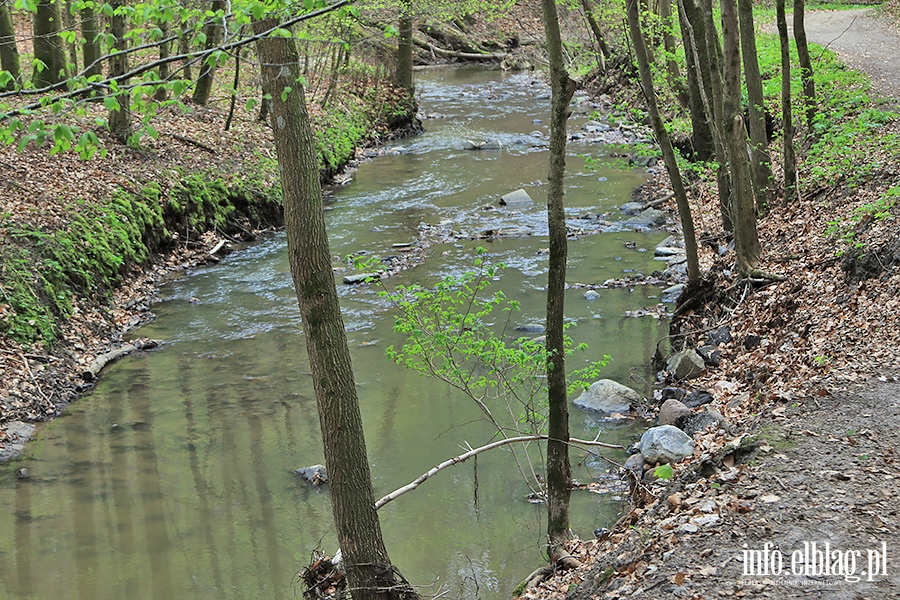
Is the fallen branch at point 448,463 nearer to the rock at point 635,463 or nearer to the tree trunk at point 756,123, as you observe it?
the rock at point 635,463

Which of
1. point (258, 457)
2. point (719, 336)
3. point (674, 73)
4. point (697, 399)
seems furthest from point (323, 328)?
point (674, 73)

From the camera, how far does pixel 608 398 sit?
891 cm

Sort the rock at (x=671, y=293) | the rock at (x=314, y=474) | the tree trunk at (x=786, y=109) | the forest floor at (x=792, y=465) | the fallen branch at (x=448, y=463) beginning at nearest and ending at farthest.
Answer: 1. the forest floor at (x=792, y=465)
2. the fallen branch at (x=448, y=463)
3. the rock at (x=314, y=474)
4. the tree trunk at (x=786, y=109)
5. the rock at (x=671, y=293)

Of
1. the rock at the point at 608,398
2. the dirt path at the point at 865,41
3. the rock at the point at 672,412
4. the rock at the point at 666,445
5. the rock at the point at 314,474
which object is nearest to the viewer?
the rock at the point at 666,445

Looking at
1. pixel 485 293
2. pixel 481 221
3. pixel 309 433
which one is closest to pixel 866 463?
pixel 309 433

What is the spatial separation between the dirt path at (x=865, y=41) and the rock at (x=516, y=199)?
6.66 m

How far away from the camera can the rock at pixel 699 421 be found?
7.17 metres

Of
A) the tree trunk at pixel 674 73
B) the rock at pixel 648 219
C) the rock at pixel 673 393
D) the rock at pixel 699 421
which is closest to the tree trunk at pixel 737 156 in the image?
the rock at pixel 673 393

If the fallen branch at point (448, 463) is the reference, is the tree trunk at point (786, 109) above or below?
above

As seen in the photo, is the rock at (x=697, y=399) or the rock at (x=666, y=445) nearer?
the rock at (x=666, y=445)

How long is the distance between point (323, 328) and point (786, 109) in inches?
332

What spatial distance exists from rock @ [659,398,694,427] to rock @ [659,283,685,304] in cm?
387

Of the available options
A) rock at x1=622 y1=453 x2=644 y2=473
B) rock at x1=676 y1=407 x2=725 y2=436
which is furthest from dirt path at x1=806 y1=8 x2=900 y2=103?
rock at x1=622 y1=453 x2=644 y2=473

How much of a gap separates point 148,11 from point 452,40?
136ft
